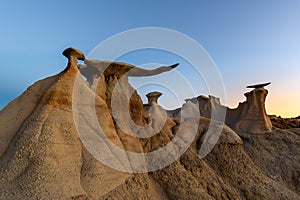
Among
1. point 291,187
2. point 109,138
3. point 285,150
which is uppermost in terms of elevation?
point 109,138

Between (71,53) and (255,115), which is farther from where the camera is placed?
(255,115)

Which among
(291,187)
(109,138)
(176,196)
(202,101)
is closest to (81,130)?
(109,138)

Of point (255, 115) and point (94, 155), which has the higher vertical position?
point (255, 115)

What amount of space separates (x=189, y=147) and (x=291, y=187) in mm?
5637

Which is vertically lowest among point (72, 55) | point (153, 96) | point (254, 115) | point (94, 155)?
point (94, 155)

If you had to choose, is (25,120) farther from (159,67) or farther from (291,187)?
(291,187)

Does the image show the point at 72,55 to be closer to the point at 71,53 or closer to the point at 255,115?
the point at 71,53

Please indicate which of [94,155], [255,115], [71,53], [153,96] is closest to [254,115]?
[255,115]

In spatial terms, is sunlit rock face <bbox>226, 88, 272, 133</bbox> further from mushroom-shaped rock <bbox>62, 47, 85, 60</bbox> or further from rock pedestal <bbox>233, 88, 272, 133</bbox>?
mushroom-shaped rock <bbox>62, 47, 85, 60</bbox>

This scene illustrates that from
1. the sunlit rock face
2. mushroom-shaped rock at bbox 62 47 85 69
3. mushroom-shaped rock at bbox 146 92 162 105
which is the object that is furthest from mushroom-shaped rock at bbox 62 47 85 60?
mushroom-shaped rock at bbox 146 92 162 105

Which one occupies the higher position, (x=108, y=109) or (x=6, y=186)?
(x=108, y=109)

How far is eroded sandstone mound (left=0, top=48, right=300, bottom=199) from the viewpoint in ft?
18.8

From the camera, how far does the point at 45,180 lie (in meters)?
5.48

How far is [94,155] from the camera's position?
263 inches
